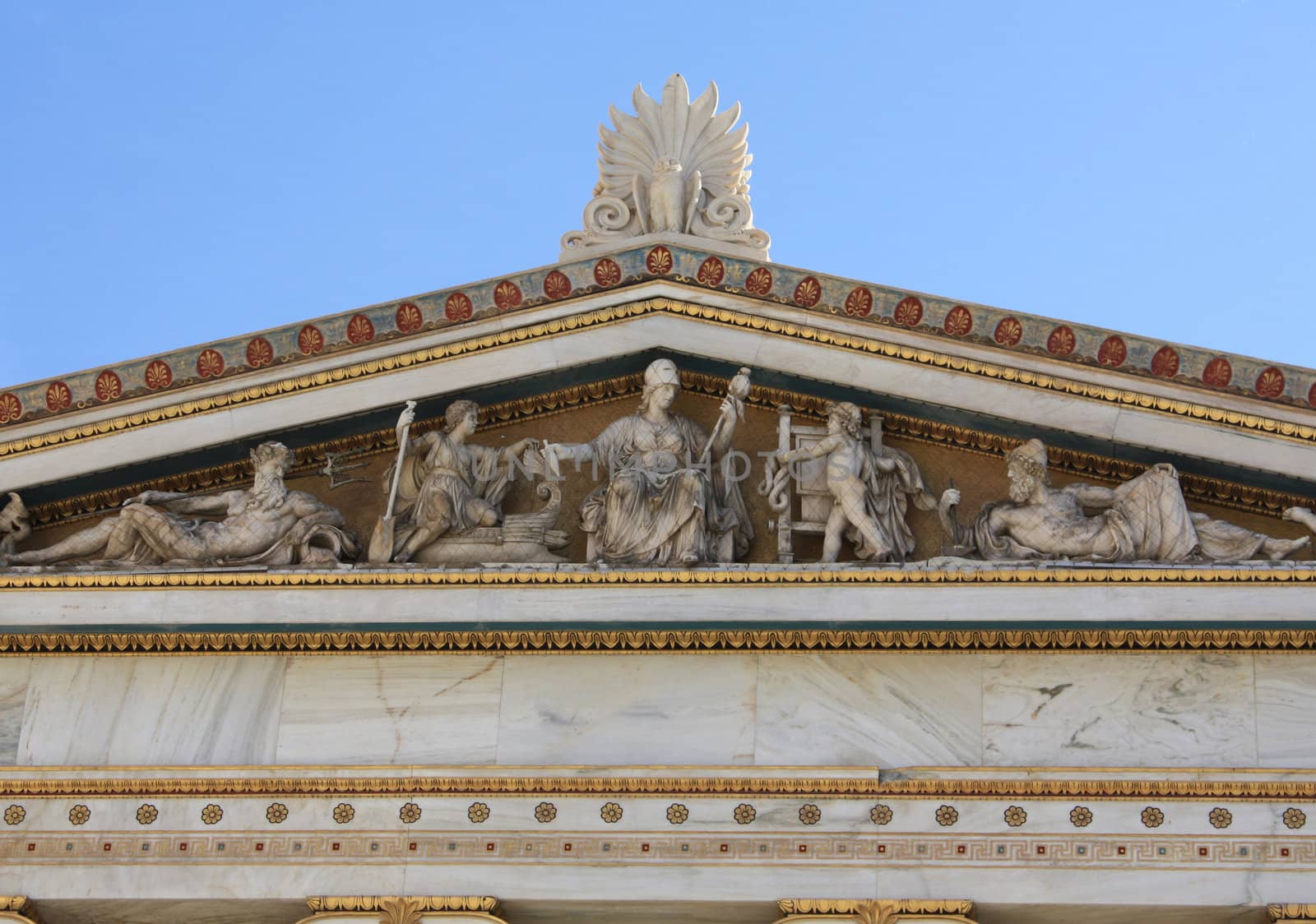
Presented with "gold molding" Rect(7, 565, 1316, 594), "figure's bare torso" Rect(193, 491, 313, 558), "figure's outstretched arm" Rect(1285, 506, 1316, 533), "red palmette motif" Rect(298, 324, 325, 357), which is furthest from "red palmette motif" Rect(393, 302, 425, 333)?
"figure's outstretched arm" Rect(1285, 506, 1316, 533)

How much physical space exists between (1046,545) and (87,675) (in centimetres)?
577

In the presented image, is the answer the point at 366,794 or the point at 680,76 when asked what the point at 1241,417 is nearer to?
the point at 680,76

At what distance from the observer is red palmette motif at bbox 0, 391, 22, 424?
18.0m

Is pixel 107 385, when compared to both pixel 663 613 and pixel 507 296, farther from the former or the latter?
pixel 663 613

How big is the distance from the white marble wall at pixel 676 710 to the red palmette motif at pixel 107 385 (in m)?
1.69

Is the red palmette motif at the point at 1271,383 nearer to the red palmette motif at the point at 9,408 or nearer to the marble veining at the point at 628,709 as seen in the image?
the marble veining at the point at 628,709

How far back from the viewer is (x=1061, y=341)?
17.5 metres

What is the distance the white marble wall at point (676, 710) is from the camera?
16625 mm

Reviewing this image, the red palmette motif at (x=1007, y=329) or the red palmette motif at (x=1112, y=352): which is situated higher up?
the red palmette motif at (x=1007, y=329)

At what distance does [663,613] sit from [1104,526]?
8.68 feet

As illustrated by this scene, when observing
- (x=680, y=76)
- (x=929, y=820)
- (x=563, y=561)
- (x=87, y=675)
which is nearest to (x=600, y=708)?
(x=563, y=561)

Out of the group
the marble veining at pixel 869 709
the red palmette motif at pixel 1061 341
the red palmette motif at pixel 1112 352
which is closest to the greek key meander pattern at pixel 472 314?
the red palmette motif at pixel 1061 341

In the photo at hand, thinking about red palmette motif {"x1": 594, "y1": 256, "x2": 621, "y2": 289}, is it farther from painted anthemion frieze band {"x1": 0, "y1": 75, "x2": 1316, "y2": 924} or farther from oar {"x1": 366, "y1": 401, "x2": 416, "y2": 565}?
oar {"x1": 366, "y1": 401, "x2": 416, "y2": 565}

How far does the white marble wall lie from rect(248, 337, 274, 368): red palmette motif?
1.89 metres
